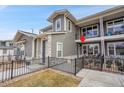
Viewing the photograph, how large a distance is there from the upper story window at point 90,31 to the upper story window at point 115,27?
1.59 m

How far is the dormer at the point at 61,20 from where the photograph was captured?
37.7ft

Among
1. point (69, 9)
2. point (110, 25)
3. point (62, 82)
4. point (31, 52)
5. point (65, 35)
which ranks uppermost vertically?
point (69, 9)

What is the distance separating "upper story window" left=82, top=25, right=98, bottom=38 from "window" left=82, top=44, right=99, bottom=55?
1.31m

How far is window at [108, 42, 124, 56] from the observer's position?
Result: 1116 centimetres

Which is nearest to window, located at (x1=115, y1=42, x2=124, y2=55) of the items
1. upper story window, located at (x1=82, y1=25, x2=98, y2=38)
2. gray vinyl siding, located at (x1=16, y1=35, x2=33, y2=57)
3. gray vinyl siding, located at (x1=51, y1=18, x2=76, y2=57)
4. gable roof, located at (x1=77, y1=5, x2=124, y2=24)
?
upper story window, located at (x1=82, y1=25, x2=98, y2=38)

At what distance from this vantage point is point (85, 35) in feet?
46.1

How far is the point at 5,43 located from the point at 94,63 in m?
36.2

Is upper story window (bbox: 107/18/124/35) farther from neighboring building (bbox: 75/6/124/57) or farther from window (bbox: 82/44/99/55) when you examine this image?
window (bbox: 82/44/99/55)

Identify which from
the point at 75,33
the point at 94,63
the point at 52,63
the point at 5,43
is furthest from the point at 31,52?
the point at 5,43

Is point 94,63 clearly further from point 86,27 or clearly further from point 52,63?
point 86,27

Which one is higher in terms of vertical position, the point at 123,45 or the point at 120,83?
the point at 123,45

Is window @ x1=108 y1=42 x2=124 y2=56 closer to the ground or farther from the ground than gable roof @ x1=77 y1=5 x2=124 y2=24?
closer to the ground

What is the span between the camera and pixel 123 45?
36.2 feet

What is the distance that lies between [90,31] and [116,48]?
3.74 metres
